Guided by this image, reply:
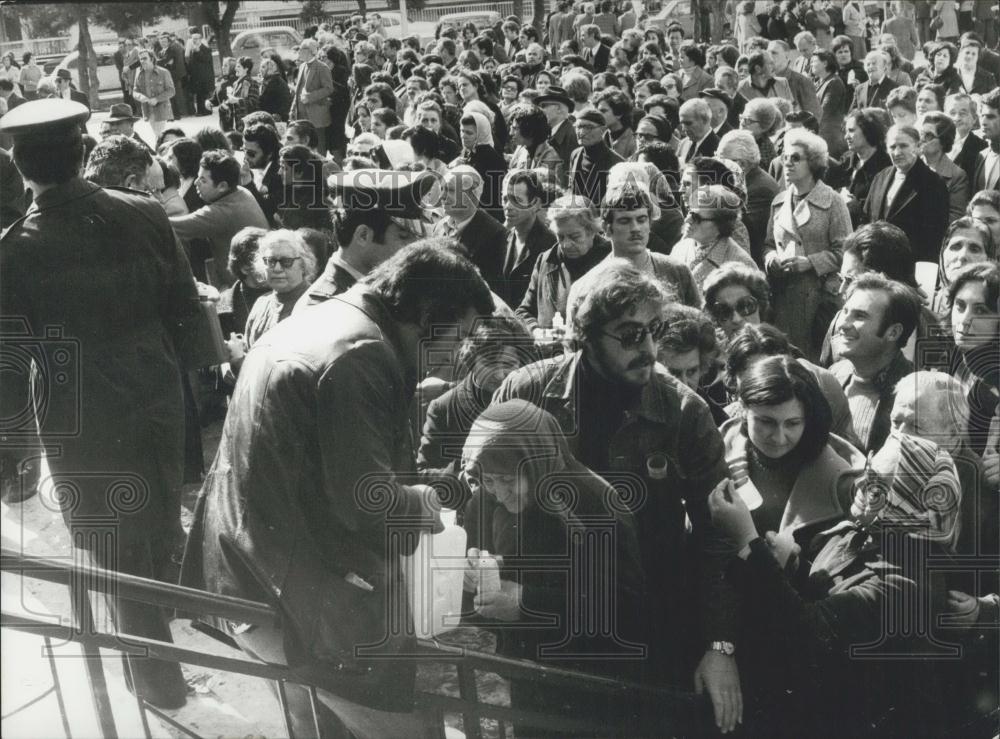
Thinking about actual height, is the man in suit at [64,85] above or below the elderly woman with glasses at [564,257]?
above

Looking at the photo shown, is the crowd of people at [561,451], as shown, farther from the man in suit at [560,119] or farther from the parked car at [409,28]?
the parked car at [409,28]

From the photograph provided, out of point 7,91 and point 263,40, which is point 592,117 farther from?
point 263,40

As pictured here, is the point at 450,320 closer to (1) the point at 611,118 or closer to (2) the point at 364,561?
(2) the point at 364,561

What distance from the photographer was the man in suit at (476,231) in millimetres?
5953

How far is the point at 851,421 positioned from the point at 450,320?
1.63m

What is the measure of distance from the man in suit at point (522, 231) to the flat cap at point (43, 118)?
2637 mm

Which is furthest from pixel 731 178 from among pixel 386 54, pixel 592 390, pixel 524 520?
pixel 386 54

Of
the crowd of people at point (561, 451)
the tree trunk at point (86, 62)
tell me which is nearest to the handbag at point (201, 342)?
the crowd of people at point (561, 451)

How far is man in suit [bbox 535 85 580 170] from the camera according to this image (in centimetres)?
868

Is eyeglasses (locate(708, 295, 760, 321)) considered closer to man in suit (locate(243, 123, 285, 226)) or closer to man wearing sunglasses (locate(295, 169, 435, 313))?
man wearing sunglasses (locate(295, 169, 435, 313))

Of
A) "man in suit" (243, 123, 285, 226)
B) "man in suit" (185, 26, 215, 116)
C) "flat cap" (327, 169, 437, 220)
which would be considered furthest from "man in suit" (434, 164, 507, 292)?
"man in suit" (185, 26, 215, 116)

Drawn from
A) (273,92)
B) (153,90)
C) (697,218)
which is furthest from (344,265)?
(153,90)

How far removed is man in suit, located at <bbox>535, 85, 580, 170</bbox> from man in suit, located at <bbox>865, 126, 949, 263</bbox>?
118 inches

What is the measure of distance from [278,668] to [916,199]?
15.4 ft
